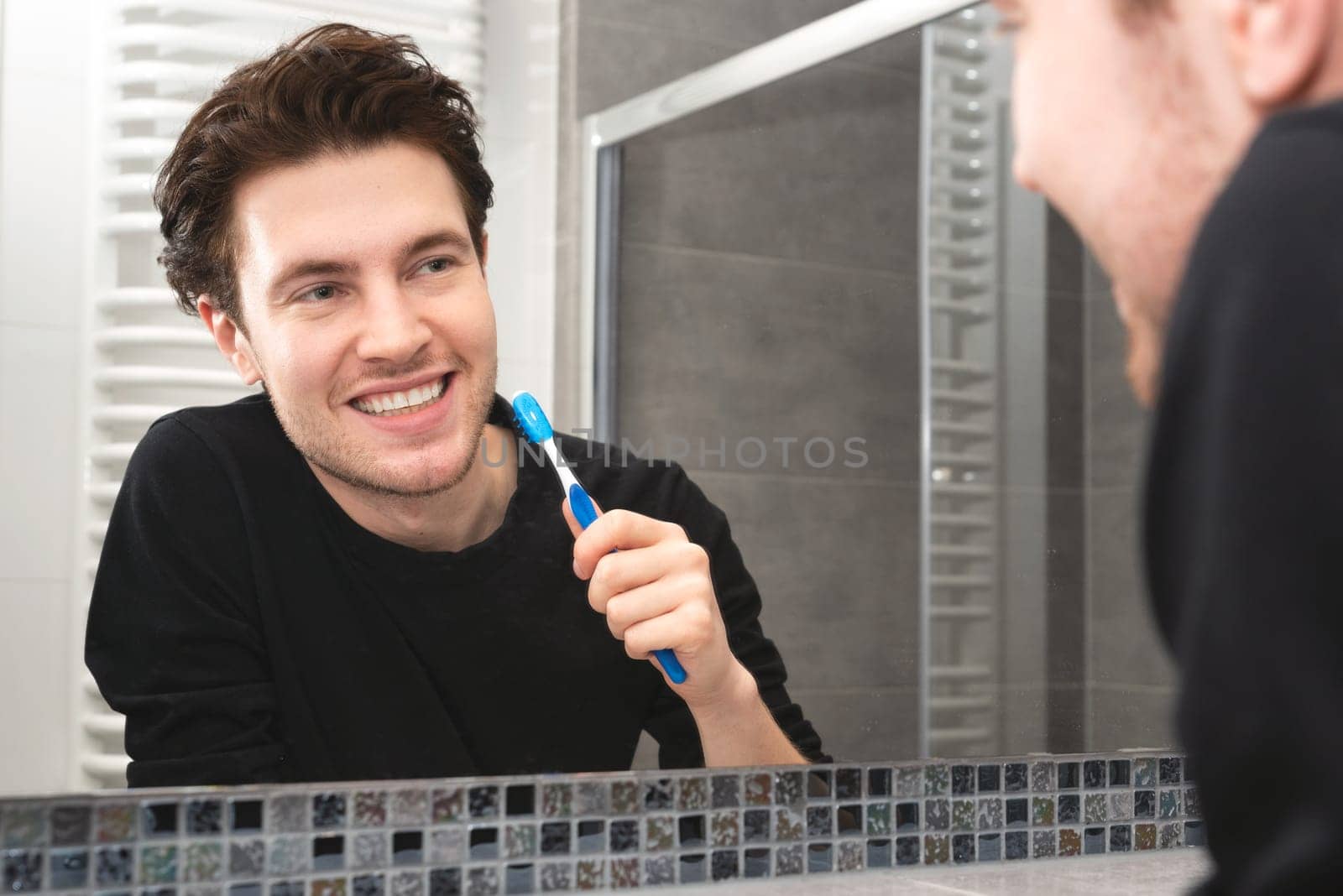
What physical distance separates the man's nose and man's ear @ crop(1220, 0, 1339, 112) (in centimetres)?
60

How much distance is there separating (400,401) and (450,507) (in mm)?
85

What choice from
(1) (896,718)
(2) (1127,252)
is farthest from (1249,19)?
(1) (896,718)

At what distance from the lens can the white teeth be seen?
35.9 inches

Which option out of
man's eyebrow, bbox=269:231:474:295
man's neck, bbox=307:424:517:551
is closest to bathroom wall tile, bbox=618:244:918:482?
man's neck, bbox=307:424:517:551

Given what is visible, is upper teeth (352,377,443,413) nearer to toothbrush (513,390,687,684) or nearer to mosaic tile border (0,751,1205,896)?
toothbrush (513,390,687,684)

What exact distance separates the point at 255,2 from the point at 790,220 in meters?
0.43

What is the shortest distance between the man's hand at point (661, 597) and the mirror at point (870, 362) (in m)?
0.05

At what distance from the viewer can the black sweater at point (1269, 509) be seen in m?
0.31

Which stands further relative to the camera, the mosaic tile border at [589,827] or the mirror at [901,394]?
the mirror at [901,394]

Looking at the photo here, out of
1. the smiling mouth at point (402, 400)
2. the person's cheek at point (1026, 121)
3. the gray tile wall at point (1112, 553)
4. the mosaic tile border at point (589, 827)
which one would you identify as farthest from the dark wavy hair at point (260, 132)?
the gray tile wall at point (1112, 553)

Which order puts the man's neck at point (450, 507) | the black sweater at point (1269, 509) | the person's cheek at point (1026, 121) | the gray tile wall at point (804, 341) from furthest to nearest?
the gray tile wall at point (804, 341), the man's neck at point (450, 507), the person's cheek at point (1026, 121), the black sweater at point (1269, 509)

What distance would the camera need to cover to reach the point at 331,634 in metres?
0.91

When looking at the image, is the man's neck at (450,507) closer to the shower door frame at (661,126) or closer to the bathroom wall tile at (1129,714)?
the shower door frame at (661,126)

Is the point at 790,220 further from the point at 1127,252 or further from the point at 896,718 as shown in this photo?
the point at 1127,252
